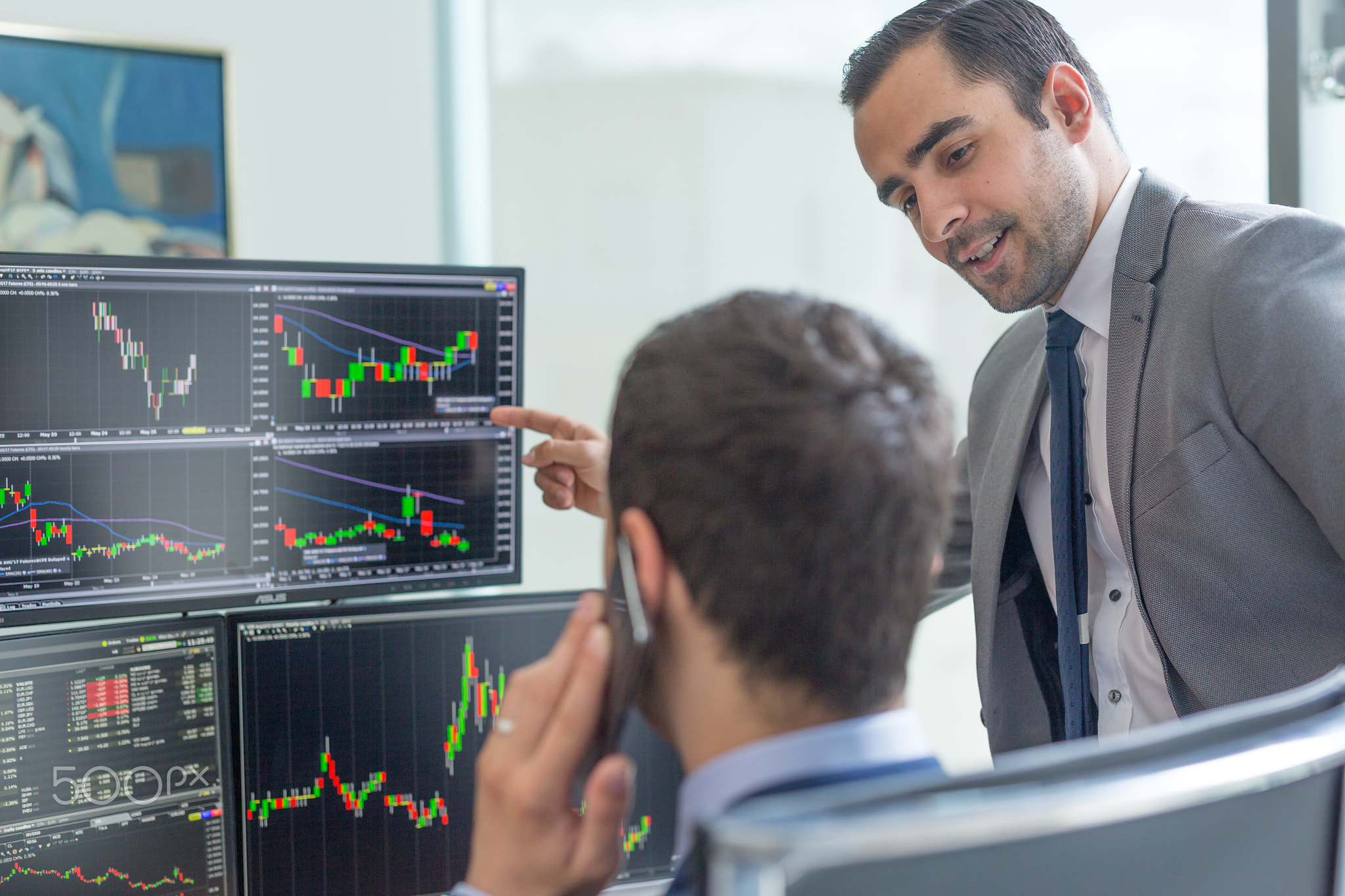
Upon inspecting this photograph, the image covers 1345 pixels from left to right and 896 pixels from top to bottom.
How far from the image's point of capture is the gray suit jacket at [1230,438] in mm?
1095

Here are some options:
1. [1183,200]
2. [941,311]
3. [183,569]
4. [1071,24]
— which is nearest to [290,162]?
[183,569]

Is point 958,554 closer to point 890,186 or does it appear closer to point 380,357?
point 890,186

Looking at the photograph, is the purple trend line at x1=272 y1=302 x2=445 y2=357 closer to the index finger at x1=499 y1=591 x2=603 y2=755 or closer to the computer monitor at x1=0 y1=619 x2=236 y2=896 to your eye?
the computer monitor at x1=0 y1=619 x2=236 y2=896

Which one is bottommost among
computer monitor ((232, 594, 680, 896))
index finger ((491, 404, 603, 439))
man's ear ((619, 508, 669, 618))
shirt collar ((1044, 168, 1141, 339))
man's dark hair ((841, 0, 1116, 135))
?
computer monitor ((232, 594, 680, 896))

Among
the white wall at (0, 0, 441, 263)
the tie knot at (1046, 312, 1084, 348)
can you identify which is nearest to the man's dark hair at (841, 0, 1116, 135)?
the tie knot at (1046, 312, 1084, 348)

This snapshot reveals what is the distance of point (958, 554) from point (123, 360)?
48.0 inches

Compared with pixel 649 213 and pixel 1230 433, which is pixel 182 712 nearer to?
pixel 1230 433

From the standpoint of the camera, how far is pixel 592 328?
8.09ft

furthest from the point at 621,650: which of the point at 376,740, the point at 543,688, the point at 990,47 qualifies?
the point at 990,47

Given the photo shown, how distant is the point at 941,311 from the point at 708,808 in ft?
5.31

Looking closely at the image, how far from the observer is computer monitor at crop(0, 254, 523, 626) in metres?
1.18

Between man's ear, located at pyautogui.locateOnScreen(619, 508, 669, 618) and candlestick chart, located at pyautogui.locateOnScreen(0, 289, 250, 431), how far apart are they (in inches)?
28.6

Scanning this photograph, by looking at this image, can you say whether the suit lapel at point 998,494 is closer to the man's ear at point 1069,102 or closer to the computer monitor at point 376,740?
A: the man's ear at point 1069,102

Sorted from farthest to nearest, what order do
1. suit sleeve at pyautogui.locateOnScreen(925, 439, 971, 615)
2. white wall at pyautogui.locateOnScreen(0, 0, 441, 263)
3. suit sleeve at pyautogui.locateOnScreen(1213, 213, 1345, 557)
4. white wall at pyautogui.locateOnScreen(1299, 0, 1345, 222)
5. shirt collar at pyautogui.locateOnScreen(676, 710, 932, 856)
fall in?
white wall at pyautogui.locateOnScreen(0, 0, 441, 263), white wall at pyautogui.locateOnScreen(1299, 0, 1345, 222), suit sleeve at pyautogui.locateOnScreen(925, 439, 971, 615), suit sleeve at pyautogui.locateOnScreen(1213, 213, 1345, 557), shirt collar at pyautogui.locateOnScreen(676, 710, 932, 856)
